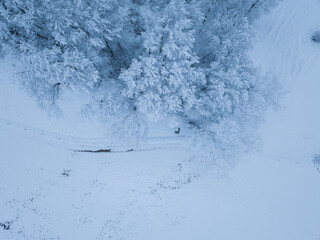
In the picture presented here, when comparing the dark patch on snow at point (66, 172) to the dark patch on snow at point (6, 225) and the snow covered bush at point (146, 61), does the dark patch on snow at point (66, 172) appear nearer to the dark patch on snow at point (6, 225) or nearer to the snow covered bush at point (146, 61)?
the dark patch on snow at point (6, 225)

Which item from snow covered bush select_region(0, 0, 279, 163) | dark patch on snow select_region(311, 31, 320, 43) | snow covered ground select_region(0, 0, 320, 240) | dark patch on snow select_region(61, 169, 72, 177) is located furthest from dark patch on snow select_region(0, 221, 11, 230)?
dark patch on snow select_region(311, 31, 320, 43)

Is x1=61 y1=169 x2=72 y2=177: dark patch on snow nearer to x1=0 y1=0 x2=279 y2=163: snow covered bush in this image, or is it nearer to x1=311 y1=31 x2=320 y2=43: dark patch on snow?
x1=0 y1=0 x2=279 y2=163: snow covered bush

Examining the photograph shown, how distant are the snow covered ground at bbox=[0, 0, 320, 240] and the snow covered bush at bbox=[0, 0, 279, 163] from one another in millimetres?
2789

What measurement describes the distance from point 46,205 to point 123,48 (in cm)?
940

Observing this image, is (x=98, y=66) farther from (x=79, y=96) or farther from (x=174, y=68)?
(x=174, y=68)

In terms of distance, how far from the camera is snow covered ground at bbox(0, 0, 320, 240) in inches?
556

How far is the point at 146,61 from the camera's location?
1039 cm

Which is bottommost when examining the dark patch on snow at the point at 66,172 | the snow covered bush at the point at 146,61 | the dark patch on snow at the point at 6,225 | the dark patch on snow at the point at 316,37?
the dark patch on snow at the point at 6,225

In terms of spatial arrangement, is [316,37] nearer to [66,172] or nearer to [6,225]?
[66,172]

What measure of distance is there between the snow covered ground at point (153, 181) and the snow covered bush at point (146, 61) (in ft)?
9.15

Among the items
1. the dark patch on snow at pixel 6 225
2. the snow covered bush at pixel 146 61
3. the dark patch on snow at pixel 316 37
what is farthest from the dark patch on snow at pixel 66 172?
the dark patch on snow at pixel 316 37

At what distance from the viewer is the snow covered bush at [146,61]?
33.4ft

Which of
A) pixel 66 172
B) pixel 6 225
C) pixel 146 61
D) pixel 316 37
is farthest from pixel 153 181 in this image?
pixel 316 37

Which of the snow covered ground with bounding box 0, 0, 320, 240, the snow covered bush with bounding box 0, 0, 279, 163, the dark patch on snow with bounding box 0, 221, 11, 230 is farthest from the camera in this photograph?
the snow covered ground with bounding box 0, 0, 320, 240
